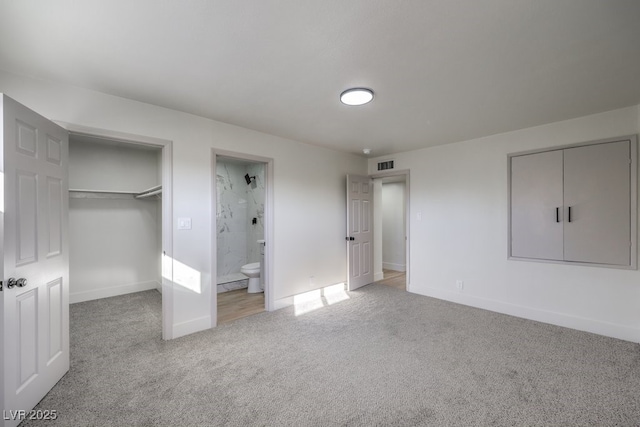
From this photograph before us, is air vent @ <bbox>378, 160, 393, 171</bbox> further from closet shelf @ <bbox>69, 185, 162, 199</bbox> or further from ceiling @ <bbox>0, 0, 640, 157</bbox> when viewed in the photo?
closet shelf @ <bbox>69, 185, 162, 199</bbox>

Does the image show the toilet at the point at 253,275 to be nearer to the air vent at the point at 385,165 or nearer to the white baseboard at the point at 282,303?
the white baseboard at the point at 282,303

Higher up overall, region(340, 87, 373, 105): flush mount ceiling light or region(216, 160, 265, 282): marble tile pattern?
region(340, 87, 373, 105): flush mount ceiling light

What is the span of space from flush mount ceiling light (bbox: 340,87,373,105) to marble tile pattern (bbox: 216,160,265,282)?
9.66 feet

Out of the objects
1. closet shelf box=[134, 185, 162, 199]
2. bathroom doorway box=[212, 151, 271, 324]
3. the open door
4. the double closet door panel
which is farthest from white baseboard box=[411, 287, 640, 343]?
closet shelf box=[134, 185, 162, 199]

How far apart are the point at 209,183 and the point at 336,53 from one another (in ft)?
6.77

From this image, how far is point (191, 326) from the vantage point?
306 cm

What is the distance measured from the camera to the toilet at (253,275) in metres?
4.51

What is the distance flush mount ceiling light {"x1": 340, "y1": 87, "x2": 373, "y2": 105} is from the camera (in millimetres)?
2412

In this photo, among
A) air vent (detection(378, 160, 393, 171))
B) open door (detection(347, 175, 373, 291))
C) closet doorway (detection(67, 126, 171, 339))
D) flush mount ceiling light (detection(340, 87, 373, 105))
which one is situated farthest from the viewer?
air vent (detection(378, 160, 393, 171))

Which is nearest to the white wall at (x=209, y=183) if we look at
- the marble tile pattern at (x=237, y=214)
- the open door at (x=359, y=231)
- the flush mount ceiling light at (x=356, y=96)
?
the open door at (x=359, y=231)

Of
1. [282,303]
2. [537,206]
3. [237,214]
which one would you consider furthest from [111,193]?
[537,206]

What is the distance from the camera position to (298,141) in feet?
13.6

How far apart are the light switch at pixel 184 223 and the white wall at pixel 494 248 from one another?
3479mm

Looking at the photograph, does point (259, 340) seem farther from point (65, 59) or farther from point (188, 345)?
point (65, 59)
